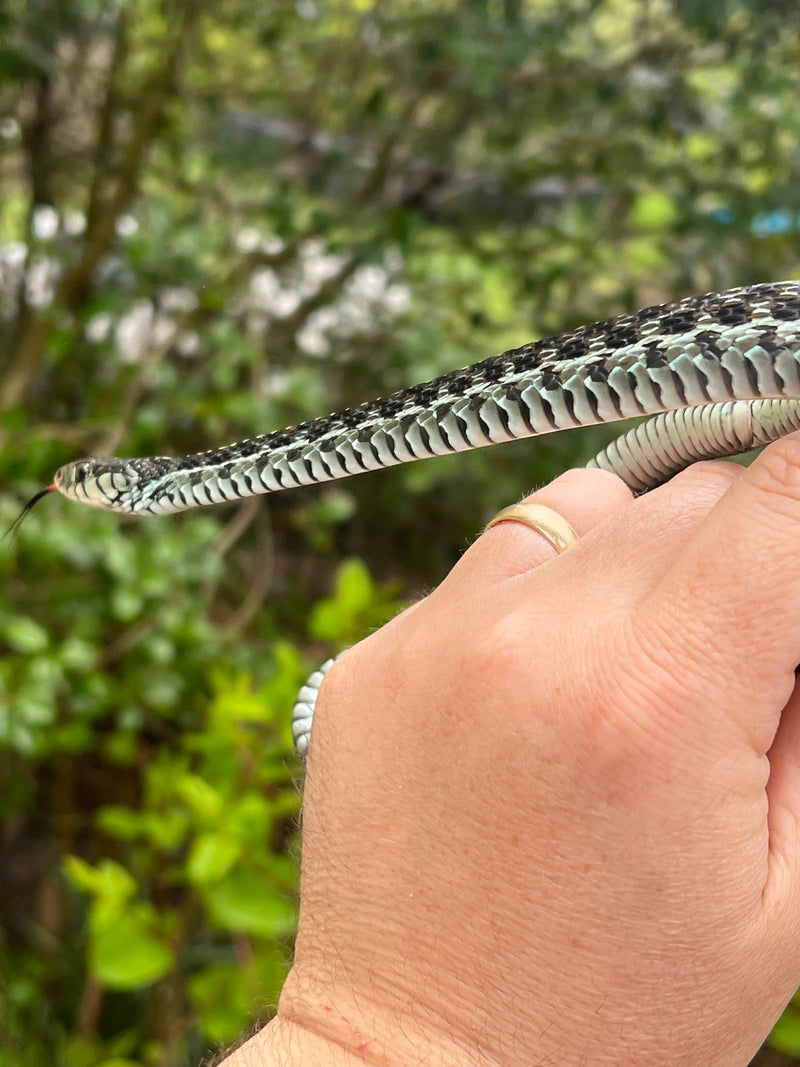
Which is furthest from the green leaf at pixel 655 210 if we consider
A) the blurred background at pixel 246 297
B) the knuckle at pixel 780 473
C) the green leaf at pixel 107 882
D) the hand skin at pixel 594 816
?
the green leaf at pixel 107 882

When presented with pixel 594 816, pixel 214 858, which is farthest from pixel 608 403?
pixel 214 858

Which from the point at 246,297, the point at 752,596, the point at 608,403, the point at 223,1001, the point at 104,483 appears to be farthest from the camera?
the point at 246,297

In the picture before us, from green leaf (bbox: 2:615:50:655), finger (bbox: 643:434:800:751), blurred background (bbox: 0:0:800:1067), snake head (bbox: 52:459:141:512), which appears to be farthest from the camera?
blurred background (bbox: 0:0:800:1067)

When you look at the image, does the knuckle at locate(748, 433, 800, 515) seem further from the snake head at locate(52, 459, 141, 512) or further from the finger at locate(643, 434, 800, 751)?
→ the snake head at locate(52, 459, 141, 512)

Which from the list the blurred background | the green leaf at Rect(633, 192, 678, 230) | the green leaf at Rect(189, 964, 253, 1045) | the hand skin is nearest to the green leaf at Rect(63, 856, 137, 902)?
the blurred background

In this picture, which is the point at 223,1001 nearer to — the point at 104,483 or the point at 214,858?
the point at 214,858

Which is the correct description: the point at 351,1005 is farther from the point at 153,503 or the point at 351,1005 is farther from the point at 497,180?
the point at 497,180

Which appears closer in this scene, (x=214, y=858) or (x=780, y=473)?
(x=780, y=473)
